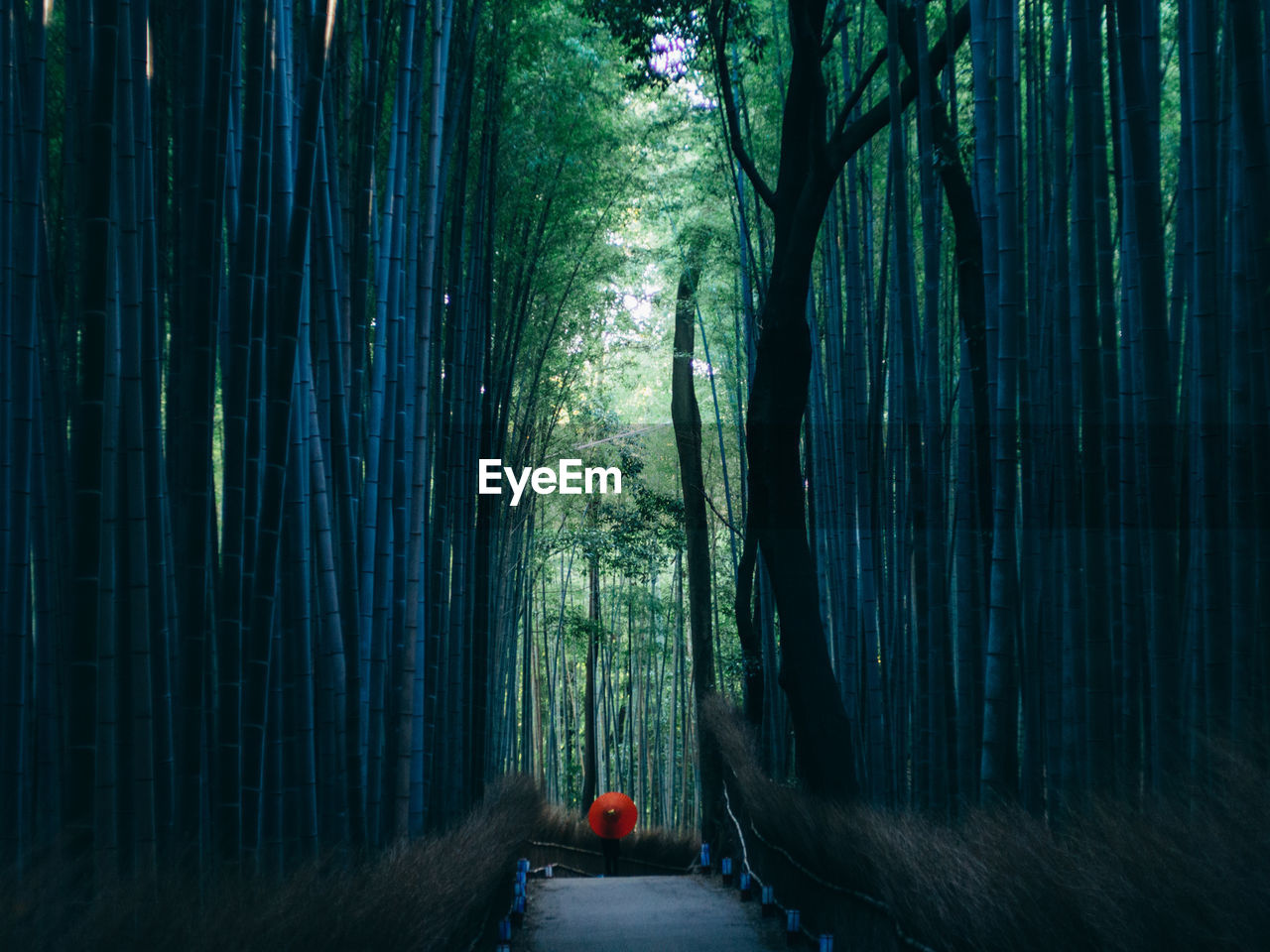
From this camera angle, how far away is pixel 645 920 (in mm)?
4652

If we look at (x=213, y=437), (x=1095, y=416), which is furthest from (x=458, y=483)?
(x=1095, y=416)

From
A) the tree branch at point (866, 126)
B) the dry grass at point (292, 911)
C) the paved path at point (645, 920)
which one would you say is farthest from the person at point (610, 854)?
the tree branch at point (866, 126)

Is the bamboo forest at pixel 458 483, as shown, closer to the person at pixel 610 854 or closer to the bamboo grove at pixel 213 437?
the bamboo grove at pixel 213 437

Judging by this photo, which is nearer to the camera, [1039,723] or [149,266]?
[149,266]

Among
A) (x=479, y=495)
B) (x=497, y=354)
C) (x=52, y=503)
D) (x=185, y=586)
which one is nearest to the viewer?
(x=185, y=586)

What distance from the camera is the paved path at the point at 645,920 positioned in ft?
13.5

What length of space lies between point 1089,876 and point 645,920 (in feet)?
10.9

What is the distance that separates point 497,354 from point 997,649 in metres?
3.59

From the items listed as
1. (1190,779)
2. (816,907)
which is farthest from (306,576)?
(816,907)

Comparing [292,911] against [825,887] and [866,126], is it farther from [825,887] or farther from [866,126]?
[866,126]

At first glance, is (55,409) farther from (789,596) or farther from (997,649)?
(789,596)

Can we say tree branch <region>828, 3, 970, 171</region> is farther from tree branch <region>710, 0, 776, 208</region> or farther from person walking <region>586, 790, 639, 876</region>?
person walking <region>586, 790, 639, 876</region>

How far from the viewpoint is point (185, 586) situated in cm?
196

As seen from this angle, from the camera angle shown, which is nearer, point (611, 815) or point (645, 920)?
point (645, 920)
